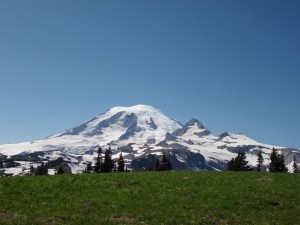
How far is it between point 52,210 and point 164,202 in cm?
797

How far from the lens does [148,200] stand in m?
28.1

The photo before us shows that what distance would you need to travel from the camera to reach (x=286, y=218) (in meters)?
23.8

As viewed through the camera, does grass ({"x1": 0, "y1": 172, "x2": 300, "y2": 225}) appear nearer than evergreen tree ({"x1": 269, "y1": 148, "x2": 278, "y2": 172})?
Yes

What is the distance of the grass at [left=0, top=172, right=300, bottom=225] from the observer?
22906 millimetres

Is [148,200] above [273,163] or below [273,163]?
below

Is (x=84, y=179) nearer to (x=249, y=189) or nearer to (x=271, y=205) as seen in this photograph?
(x=249, y=189)

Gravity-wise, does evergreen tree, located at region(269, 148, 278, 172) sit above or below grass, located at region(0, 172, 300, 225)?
above

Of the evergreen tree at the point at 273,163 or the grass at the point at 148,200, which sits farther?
the evergreen tree at the point at 273,163

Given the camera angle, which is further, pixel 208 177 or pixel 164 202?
pixel 208 177

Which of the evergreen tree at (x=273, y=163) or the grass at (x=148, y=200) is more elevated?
the evergreen tree at (x=273, y=163)

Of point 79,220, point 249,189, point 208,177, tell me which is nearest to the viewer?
point 79,220

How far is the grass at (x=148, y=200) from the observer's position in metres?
22.9

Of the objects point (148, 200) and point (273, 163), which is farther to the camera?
point (273, 163)

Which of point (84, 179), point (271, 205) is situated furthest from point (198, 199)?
point (84, 179)
